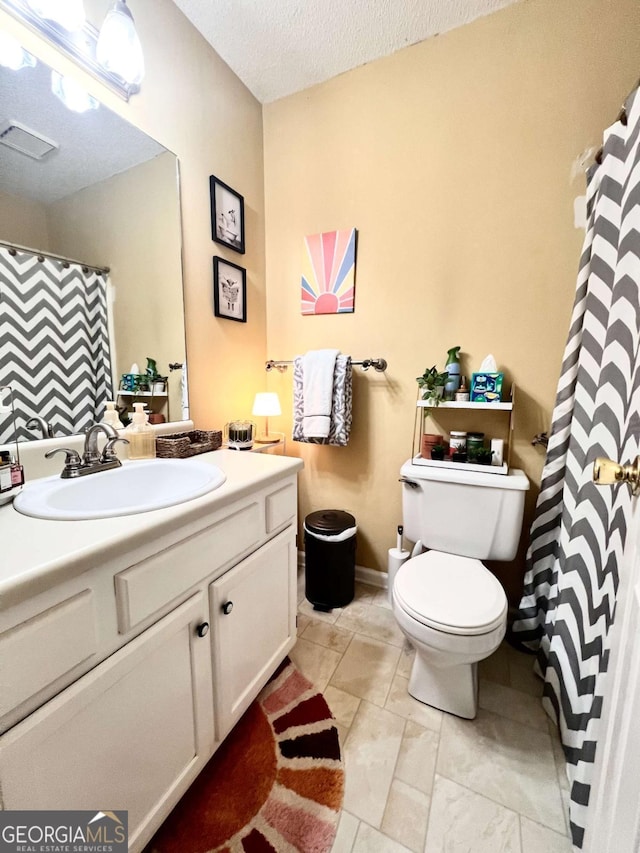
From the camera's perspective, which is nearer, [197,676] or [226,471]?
[197,676]

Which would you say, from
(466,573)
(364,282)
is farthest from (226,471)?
(364,282)

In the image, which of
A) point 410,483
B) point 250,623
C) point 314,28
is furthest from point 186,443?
point 314,28

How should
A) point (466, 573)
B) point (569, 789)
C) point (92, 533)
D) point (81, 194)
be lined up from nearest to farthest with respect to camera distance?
point (92, 533) < point (569, 789) < point (81, 194) < point (466, 573)

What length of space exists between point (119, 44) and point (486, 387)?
1.67 meters

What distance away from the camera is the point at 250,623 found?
1.02m

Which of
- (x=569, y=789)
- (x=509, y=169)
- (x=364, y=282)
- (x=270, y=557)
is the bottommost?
(x=569, y=789)

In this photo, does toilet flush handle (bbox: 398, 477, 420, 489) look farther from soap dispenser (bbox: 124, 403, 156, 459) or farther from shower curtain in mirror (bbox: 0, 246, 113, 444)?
shower curtain in mirror (bbox: 0, 246, 113, 444)

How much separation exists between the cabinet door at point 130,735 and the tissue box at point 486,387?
1.22 m

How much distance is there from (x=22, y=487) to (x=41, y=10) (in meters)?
1.26

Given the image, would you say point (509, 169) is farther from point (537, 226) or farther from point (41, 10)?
point (41, 10)

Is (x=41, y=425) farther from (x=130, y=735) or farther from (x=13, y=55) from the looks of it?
(x=13, y=55)

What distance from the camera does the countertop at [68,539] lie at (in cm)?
50

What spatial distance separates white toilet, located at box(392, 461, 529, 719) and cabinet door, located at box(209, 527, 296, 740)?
390 millimetres

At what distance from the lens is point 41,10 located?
2.95ft
